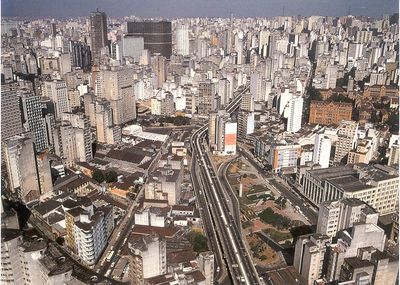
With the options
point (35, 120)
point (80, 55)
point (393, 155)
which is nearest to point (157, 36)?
point (80, 55)

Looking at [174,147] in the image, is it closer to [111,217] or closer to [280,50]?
[111,217]

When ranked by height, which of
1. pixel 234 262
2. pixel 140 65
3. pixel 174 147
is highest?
pixel 140 65

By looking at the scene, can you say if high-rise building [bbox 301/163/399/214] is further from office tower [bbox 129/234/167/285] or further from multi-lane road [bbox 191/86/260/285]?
office tower [bbox 129/234/167/285]

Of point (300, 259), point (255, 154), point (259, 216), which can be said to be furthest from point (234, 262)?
point (255, 154)

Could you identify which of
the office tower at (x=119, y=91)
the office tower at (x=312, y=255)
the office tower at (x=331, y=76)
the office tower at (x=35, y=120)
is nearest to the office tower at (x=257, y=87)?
the office tower at (x=331, y=76)

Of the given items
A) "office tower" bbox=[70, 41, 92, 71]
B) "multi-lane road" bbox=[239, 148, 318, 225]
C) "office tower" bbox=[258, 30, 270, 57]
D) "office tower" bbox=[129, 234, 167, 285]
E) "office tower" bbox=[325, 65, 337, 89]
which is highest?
"office tower" bbox=[258, 30, 270, 57]

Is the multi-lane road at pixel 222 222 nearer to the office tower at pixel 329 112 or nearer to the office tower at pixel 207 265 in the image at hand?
the office tower at pixel 207 265

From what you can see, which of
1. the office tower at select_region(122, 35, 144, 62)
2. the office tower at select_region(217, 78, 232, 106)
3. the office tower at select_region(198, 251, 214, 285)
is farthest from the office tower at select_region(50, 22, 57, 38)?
the office tower at select_region(198, 251, 214, 285)
